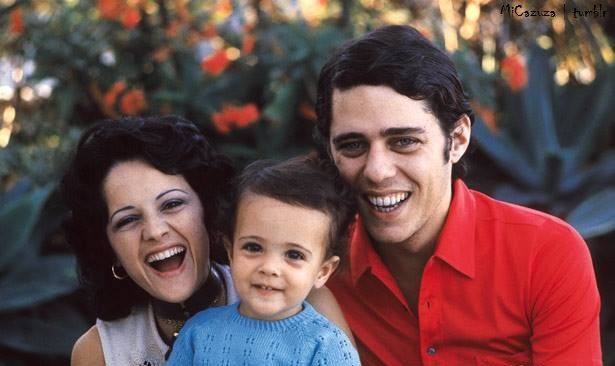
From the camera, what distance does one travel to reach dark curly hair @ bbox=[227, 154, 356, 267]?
7.93 feet

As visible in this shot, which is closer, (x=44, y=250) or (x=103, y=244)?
(x=103, y=244)

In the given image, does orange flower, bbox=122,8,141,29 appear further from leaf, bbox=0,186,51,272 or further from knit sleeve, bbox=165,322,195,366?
knit sleeve, bbox=165,322,195,366

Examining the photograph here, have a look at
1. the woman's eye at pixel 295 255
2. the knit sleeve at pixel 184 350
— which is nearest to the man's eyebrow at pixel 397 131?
the woman's eye at pixel 295 255

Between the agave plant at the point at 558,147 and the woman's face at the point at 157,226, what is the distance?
225cm

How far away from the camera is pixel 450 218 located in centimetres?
278

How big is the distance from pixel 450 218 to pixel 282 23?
321 cm

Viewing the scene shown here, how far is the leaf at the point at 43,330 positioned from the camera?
411 cm

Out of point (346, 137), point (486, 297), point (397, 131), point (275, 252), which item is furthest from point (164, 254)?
point (486, 297)

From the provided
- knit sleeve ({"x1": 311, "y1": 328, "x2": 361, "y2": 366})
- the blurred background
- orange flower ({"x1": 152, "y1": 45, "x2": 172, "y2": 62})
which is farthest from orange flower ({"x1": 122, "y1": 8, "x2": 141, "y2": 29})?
knit sleeve ({"x1": 311, "y1": 328, "x2": 361, "y2": 366})

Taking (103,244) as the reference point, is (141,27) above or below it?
above

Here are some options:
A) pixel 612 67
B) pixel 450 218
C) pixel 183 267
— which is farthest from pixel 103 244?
pixel 612 67

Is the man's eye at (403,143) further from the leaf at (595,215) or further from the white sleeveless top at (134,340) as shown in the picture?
the leaf at (595,215)

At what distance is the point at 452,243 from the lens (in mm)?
2725

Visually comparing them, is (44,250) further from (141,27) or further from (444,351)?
(444,351)
